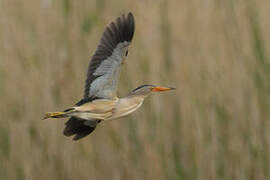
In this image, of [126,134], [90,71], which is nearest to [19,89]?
[126,134]

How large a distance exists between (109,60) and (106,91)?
0.50 ft

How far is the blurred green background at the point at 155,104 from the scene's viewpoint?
2129mm

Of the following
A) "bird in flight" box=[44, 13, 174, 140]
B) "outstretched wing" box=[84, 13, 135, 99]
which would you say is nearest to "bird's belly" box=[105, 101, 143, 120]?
"bird in flight" box=[44, 13, 174, 140]

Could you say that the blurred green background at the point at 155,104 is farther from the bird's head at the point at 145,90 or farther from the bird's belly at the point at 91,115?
the bird's belly at the point at 91,115

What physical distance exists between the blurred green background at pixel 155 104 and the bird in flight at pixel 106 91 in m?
0.41

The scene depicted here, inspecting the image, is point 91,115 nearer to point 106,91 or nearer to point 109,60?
point 106,91

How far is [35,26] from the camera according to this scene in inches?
90.6

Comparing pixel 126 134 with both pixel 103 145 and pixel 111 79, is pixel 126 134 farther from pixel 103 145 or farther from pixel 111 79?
pixel 111 79

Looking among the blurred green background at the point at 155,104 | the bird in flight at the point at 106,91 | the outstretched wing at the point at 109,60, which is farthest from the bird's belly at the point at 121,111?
the blurred green background at the point at 155,104

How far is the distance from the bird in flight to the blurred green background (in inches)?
16.2

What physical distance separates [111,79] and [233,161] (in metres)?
0.80

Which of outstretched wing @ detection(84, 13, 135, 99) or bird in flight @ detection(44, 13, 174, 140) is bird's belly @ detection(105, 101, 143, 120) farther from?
outstretched wing @ detection(84, 13, 135, 99)

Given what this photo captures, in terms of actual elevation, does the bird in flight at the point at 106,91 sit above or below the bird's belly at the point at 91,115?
above

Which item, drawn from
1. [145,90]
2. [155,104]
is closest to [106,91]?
[145,90]
